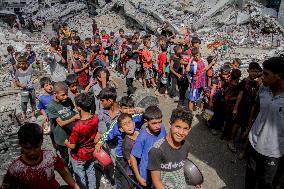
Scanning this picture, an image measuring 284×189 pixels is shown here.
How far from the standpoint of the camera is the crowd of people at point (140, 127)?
3.29 meters

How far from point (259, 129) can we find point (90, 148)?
2.19 meters

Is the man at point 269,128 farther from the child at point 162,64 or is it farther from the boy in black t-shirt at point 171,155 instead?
the child at point 162,64

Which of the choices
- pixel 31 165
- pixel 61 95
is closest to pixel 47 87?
pixel 61 95

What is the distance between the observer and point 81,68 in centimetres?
788

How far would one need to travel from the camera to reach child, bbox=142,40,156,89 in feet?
30.9

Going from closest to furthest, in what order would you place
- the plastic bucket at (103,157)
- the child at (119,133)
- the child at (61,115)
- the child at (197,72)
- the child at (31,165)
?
the child at (31,165)
the child at (119,133)
the plastic bucket at (103,157)
the child at (61,115)
the child at (197,72)

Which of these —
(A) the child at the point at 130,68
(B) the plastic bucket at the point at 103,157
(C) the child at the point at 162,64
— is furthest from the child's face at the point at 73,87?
(C) the child at the point at 162,64

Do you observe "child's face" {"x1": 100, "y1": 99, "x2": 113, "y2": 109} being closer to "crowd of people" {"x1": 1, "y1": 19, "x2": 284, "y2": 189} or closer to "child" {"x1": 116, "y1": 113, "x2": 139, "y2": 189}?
"crowd of people" {"x1": 1, "y1": 19, "x2": 284, "y2": 189}

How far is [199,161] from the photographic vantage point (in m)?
6.23

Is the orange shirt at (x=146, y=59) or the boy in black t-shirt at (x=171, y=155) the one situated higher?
the orange shirt at (x=146, y=59)

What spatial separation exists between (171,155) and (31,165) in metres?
1.30

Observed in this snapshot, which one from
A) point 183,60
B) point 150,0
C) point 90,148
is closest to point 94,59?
point 183,60

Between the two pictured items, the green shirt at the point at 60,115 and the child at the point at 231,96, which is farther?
the child at the point at 231,96

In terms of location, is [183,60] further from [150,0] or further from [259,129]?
[150,0]
